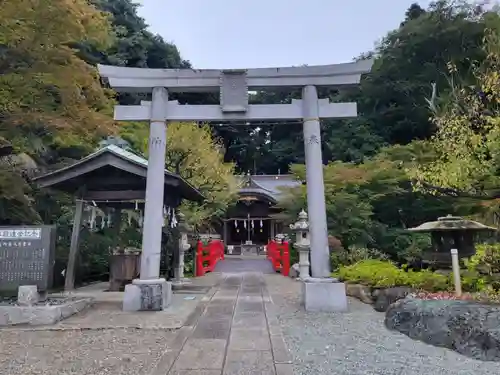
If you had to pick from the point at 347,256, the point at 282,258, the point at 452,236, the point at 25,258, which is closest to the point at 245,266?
the point at 282,258

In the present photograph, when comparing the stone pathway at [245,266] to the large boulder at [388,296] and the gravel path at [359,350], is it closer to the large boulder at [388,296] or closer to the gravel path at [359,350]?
the large boulder at [388,296]

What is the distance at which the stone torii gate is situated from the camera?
7.29 meters

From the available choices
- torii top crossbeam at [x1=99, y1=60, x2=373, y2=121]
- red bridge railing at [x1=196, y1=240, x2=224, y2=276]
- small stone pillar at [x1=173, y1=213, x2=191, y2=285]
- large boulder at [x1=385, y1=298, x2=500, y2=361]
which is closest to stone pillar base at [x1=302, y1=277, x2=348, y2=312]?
large boulder at [x1=385, y1=298, x2=500, y2=361]

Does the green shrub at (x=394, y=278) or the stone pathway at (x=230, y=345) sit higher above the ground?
the green shrub at (x=394, y=278)

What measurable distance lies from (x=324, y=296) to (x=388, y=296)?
1.24 m

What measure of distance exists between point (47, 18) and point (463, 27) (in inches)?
961

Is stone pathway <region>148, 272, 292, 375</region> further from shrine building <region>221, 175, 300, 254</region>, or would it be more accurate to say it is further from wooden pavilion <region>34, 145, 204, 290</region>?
shrine building <region>221, 175, 300, 254</region>

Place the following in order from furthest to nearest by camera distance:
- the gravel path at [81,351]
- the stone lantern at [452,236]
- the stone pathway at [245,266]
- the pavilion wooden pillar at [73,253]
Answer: the stone pathway at [245,266], the stone lantern at [452,236], the pavilion wooden pillar at [73,253], the gravel path at [81,351]

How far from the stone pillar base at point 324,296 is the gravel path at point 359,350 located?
24cm

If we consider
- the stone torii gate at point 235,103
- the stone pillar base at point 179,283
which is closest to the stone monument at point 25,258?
the stone torii gate at point 235,103

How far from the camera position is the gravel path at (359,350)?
380 centimetres

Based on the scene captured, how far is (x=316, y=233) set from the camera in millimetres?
7070

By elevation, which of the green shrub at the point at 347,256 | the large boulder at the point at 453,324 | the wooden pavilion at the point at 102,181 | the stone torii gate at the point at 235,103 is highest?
the stone torii gate at the point at 235,103

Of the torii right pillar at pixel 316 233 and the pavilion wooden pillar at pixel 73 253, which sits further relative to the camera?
the pavilion wooden pillar at pixel 73 253
